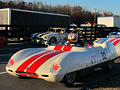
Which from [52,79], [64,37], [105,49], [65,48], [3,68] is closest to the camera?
[52,79]

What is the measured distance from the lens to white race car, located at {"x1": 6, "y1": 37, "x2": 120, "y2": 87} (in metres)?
4.78

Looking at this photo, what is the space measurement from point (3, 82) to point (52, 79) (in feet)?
5.41

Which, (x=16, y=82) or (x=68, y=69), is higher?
(x=68, y=69)

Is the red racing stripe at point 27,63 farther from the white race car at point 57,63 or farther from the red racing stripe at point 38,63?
the red racing stripe at point 38,63

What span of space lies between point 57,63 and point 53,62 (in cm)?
12

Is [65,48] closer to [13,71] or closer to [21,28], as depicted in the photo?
[13,71]

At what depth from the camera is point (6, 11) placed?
1922 centimetres

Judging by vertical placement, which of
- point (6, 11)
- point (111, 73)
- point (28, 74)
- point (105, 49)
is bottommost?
point (111, 73)

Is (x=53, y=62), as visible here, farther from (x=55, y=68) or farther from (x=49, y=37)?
(x=49, y=37)

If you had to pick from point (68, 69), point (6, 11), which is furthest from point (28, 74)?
point (6, 11)

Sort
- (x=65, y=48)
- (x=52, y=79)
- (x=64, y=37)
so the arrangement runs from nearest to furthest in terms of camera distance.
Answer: (x=52, y=79) < (x=65, y=48) < (x=64, y=37)

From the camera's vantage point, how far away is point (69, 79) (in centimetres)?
515

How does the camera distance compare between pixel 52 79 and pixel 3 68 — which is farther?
pixel 3 68

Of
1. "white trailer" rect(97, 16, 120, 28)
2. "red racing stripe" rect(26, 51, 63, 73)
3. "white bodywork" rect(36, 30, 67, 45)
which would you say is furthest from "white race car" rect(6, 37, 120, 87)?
"white trailer" rect(97, 16, 120, 28)
